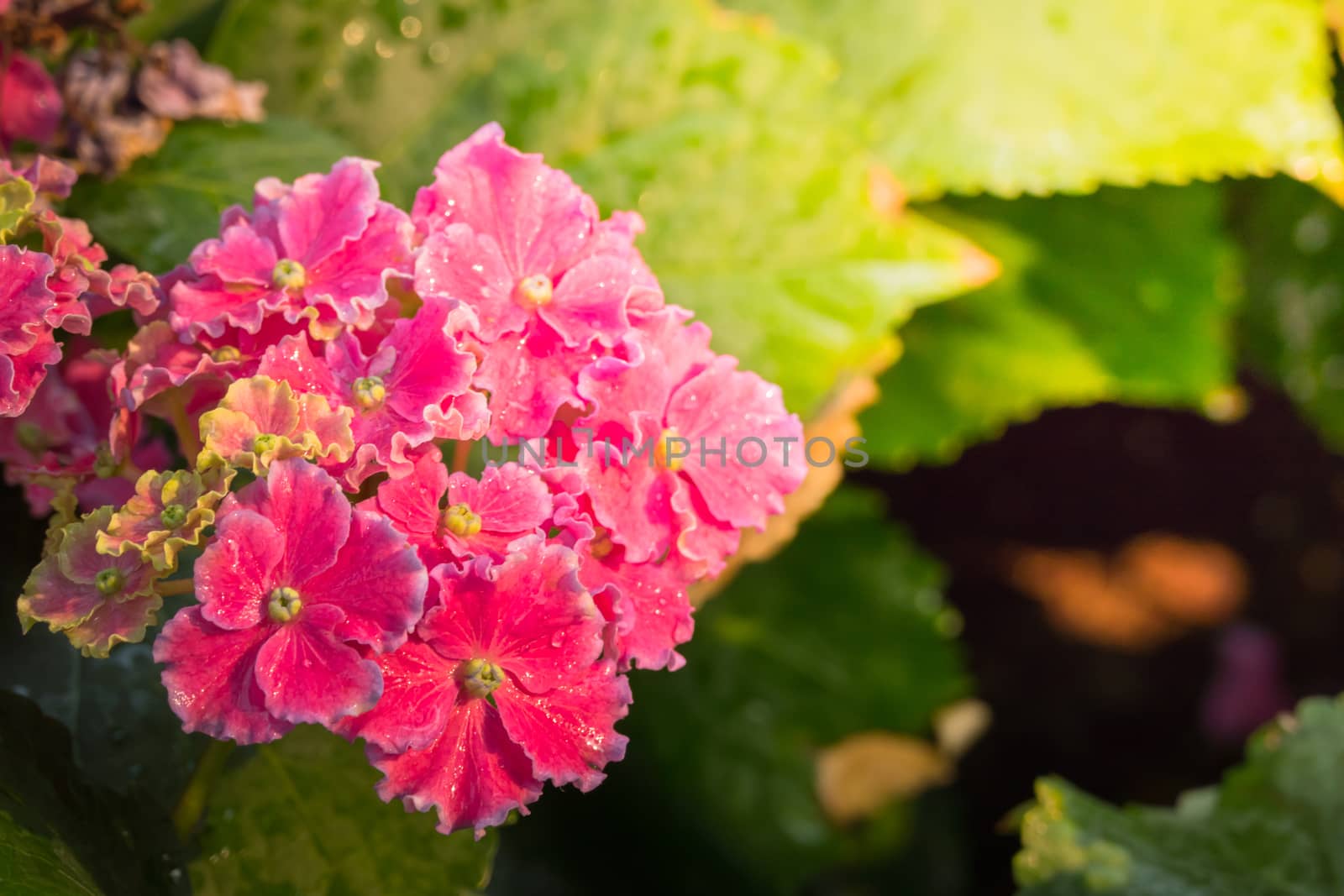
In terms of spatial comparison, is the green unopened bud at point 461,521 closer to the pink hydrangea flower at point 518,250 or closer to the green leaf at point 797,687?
the pink hydrangea flower at point 518,250

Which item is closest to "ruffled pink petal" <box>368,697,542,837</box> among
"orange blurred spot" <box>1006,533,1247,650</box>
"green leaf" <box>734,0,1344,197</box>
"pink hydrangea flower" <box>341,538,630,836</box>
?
"pink hydrangea flower" <box>341,538,630,836</box>

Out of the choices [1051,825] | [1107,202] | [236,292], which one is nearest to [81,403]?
[236,292]

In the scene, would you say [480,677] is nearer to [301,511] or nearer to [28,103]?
[301,511]

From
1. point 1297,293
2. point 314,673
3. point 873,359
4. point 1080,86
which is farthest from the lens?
point 1297,293

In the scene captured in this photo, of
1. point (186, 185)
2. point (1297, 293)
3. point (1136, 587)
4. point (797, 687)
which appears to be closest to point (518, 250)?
point (186, 185)

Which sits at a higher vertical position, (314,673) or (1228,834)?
(314,673)

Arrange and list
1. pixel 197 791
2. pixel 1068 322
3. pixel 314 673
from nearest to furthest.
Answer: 1. pixel 314 673
2. pixel 197 791
3. pixel 1068 322

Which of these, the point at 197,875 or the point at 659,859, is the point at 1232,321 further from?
the point at 197,875
